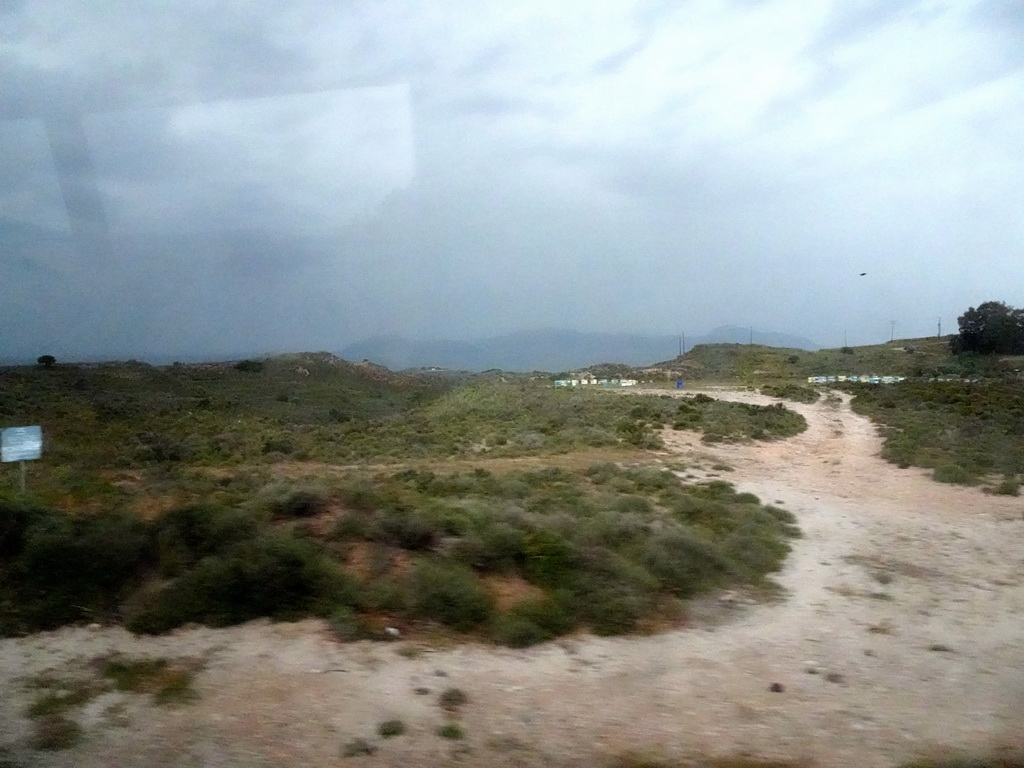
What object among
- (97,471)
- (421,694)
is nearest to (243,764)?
(421,694)

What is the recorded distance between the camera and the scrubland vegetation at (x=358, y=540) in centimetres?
929

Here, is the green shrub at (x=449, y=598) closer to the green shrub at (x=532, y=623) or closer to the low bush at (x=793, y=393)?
the green shrub at (x=532, y=623)

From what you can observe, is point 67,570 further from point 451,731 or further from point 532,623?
point 451,731

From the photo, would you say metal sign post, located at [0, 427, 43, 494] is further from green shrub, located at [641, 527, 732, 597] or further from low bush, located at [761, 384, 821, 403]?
low bush, located at [761, 384, 821, 403]

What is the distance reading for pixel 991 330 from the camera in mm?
70375

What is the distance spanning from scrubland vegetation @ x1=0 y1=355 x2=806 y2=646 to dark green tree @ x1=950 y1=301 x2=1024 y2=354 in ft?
195

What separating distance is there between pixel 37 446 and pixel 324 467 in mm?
8262

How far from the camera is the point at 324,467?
20312 mm

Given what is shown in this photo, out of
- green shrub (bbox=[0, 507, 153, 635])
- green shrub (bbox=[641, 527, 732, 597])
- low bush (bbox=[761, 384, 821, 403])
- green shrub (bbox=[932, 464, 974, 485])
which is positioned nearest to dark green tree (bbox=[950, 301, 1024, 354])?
low bush (bbox=[761, 384, 821, 403])

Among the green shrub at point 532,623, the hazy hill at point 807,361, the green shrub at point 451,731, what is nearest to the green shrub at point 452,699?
the green shrub at point 451,731

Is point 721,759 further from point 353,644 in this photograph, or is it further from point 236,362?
point 236,362

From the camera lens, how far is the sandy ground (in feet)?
21.4

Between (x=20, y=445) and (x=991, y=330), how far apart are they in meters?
75.1

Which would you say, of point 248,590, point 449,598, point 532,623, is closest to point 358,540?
point 248,590
